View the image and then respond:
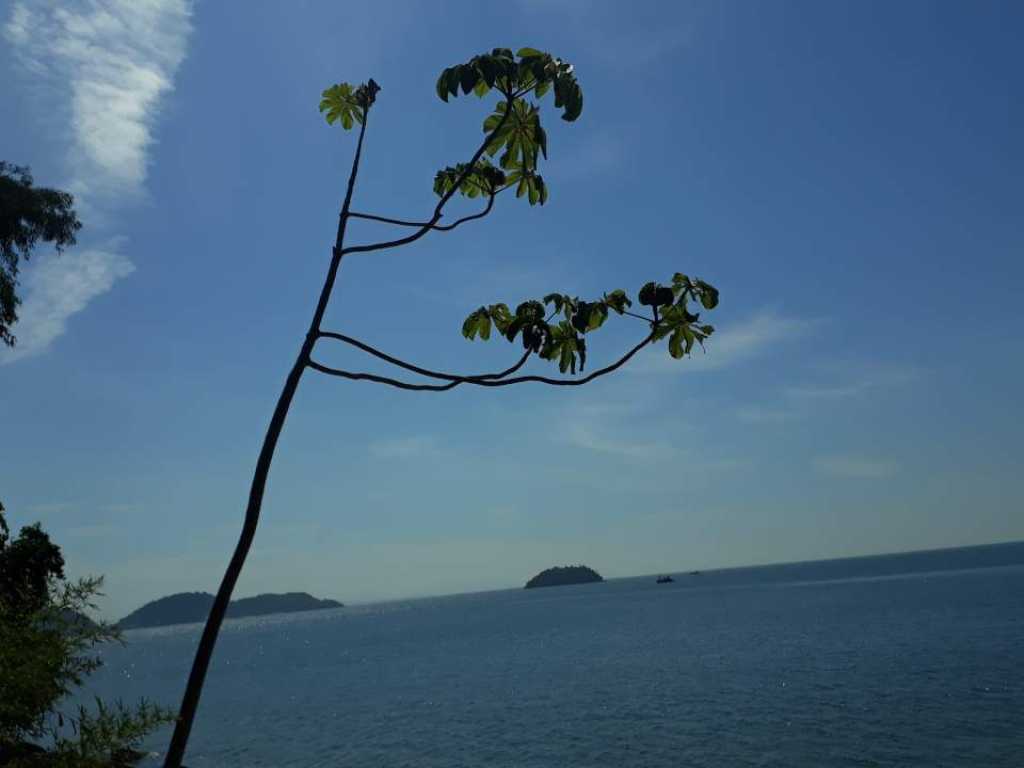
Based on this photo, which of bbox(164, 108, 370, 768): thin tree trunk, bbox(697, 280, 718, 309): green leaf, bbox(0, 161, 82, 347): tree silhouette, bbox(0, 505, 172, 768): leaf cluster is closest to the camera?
bbox(164, 108, 370, 768): thin tree trunk

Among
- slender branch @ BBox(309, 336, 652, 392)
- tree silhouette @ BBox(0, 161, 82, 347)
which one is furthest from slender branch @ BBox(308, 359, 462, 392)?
tree silhouette @ BBox(0, 161, 82, 347)

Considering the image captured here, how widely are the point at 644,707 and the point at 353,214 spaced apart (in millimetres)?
55516

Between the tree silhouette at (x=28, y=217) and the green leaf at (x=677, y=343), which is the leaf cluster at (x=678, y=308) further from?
the tree silhouette at (x=28, y=217)

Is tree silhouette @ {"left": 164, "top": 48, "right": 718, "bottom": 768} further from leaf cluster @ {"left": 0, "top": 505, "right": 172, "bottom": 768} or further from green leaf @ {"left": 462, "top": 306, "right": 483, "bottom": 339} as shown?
leaf cluster @ {"left": 0, "top": 505, "right": 172, "bottom": 768}

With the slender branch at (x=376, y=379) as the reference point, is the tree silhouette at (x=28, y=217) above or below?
above

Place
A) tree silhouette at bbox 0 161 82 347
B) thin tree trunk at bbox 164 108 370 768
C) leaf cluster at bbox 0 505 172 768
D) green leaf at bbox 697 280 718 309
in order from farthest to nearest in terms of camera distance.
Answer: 1. tree silhouette at bbox 0 161 82 347
2. leaf cluster at bbox 0 505 172 768
3. green leaf at bbox 697 280 718 309
4. thin tree trunk at bbox 164 108 370 768

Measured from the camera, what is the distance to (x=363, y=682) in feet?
300

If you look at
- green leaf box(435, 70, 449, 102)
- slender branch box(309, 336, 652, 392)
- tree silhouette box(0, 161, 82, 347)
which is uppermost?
tree silhouette box(0, 161, 82, 347)

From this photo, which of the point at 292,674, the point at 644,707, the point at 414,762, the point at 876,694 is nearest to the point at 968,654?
the point at 876,694

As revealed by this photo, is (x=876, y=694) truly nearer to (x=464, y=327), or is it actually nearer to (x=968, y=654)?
(x=968, y=654)

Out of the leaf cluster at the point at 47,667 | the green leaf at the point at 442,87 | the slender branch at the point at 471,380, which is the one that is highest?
the green leaf at the point at 442,87

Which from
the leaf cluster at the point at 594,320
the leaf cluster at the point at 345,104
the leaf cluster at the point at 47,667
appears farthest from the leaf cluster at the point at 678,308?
the leaf cluster at the point at 47,667

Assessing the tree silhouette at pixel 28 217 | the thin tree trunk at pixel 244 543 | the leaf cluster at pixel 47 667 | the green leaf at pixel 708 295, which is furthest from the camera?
the tree silhouette at pixel 28 217

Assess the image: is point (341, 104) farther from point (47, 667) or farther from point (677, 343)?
point (47, 667)
